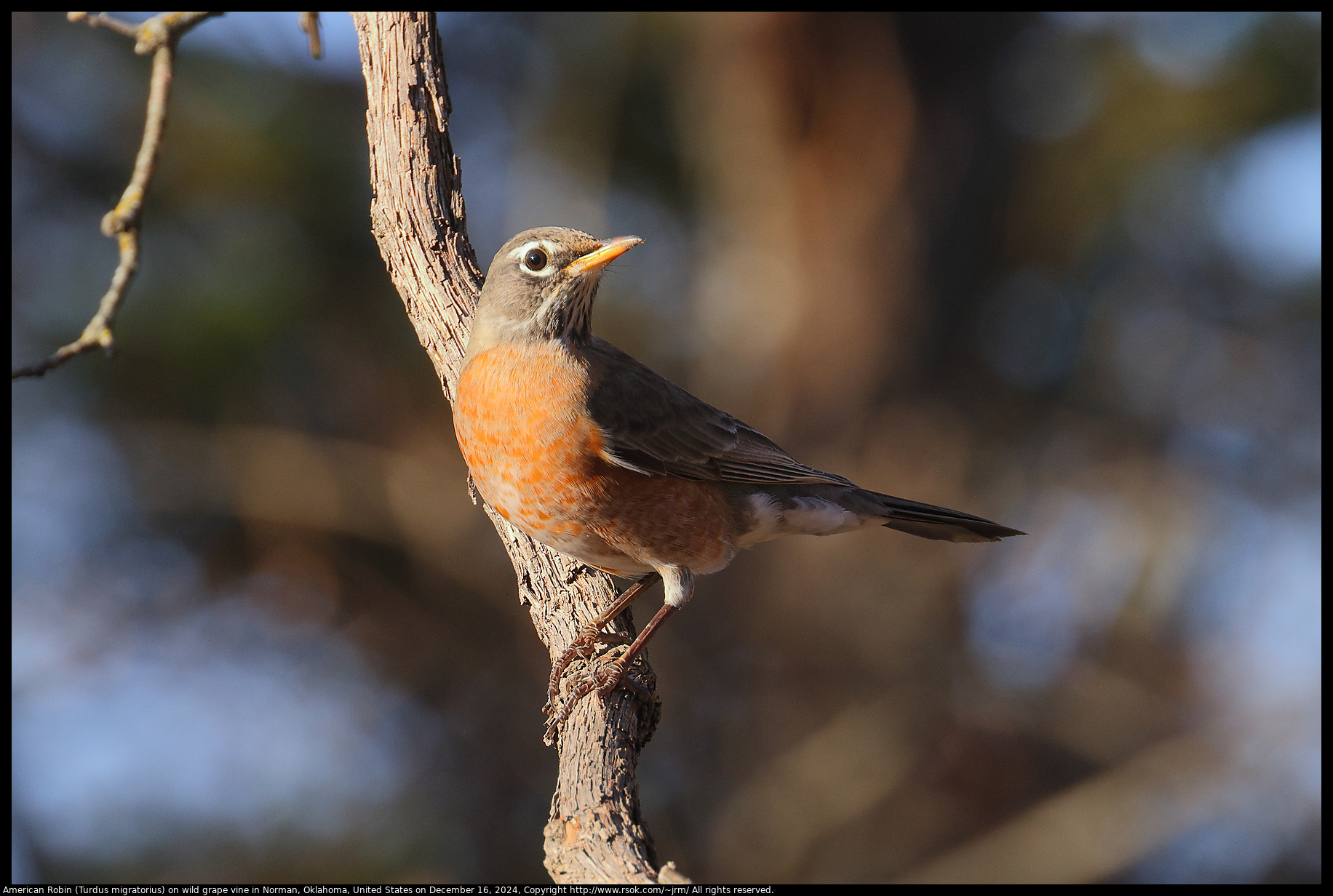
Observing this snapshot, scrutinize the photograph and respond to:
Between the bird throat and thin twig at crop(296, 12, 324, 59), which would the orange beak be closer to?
the bird throat

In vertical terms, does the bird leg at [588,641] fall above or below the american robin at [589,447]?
below

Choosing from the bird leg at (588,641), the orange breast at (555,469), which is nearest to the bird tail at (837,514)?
the orange breast at (555,469)

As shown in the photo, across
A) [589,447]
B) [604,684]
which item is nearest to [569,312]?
[589,447]

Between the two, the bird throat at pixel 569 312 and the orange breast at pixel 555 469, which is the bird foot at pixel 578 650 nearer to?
the orange breast at pixel 555 469

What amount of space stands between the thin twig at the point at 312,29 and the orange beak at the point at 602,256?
1263 mm

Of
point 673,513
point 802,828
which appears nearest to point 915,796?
point 802,828

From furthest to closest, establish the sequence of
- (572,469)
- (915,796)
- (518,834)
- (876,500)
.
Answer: (915,796) → (518,834) → (876,500) → (572,469)

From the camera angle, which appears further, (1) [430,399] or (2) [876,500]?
(1) [430,399]

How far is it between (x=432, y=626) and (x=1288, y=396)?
10485 mm

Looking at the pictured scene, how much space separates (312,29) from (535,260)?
1211 mm

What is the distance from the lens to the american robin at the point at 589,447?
3.86 meters

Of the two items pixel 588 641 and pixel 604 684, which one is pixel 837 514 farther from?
pixel 604 684

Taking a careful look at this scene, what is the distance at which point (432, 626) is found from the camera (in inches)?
395
